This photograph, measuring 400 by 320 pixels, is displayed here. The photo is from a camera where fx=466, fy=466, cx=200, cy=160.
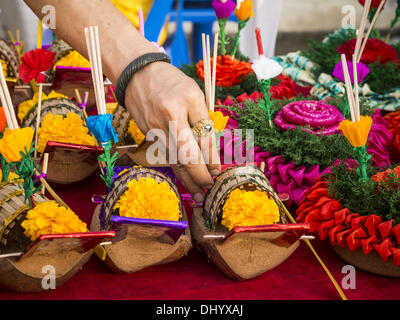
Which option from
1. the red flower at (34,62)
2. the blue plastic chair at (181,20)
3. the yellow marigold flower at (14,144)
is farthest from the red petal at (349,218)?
the blue plastic chair at (181,20)

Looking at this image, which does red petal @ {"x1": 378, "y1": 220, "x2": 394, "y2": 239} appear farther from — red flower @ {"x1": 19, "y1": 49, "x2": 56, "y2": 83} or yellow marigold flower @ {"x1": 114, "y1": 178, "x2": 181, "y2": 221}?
red flower @ {"x1": 19, "y1": 49, "x2": 56, "y2": 83}

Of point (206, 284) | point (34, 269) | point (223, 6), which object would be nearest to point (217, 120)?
point (206, 284)

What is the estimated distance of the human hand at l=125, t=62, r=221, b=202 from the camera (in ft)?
2.47

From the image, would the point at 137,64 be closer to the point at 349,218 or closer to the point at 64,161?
the point at 64,161

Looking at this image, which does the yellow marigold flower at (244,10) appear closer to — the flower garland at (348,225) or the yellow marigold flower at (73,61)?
the yellow marigold flower at (73,61)

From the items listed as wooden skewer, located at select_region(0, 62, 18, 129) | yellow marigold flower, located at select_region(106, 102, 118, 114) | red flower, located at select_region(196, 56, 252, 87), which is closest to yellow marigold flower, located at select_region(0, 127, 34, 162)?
wooden skewer, located at select_region(0, 62, 18, 129)

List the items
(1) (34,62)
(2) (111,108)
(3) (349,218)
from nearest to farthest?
(3) (349,218) → (1) (34,62) → (2) (111,108)

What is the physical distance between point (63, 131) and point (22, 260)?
1.29 ft

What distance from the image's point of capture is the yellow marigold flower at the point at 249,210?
0.70 m

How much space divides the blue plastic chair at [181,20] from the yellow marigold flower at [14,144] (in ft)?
5.90

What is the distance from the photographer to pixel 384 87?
1.34 meters

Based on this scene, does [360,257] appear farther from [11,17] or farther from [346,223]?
[11,17]

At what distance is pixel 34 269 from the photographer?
638mm
